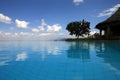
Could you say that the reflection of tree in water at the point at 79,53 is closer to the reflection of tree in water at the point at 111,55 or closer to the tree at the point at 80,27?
the reflection of tree in water at the point at 111,55

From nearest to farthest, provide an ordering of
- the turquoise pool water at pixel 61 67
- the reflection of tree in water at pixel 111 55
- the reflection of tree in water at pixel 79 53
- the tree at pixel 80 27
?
the turquoise pool water at pixel 61 67 < the reflection of tree in water at pixel 111 55 < the reflection of tree in water at pixel 79 53 < the tree at pixel 80 27

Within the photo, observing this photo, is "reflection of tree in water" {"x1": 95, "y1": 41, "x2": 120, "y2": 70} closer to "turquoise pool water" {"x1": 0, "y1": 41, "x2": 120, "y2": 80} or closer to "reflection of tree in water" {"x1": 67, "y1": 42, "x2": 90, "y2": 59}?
"turquoise pool water" {"x1": 0, "y1": 41, "x2": 120, "y2": 80}

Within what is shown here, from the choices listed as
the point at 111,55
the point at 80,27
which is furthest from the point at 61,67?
the point at 80,27

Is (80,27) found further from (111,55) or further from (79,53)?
(111,55)

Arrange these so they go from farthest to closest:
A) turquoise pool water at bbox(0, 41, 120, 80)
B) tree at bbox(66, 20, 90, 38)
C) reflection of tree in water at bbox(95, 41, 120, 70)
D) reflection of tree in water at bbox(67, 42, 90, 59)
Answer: tree at bbox(66, 20, 90, 38)
reflection of tree in water at bbox(67, 42, 90, 59)
reflection of tree in water at bbox(95, 41, 120, 70)
turquoise pool water at bbox(0, 41, 120, 80)

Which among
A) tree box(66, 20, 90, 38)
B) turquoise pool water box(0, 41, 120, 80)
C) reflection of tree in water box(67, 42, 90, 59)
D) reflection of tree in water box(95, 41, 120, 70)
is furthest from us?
tree box(66, 20, 90, 38)

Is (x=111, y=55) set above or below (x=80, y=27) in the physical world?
below

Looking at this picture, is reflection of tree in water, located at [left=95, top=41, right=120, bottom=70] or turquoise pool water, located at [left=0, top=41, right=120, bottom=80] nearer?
turquoise pool water, located at [left=0, top=41, right=120, bottom=80]

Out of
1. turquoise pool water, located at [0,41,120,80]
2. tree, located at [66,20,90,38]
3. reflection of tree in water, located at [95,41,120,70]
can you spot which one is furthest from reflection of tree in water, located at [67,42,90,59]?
tree, located at [66,20,90,38]

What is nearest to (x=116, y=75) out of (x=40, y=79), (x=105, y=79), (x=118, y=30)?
(x=105, y=79)

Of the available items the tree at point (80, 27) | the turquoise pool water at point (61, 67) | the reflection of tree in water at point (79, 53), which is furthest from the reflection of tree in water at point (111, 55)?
the tree at point (80, 27)

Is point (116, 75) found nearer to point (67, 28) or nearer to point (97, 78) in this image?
point (97, 78)

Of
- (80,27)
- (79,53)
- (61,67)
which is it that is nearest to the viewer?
(61,67)

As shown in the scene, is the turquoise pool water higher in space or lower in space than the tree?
lower
